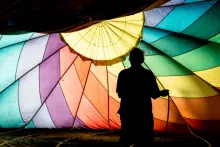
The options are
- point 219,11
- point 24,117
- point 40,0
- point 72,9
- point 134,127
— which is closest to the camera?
point 40,0

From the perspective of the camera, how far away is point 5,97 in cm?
504

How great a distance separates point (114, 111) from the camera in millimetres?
5031

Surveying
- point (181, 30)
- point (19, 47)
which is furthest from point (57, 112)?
point (181, 30)

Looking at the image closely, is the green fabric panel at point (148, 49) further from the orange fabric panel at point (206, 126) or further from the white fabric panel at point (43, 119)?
the white fabric panel at point (43, 119)

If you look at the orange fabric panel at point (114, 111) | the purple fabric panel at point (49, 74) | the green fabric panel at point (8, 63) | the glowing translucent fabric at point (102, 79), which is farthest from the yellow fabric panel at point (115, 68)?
the green fabric panel at point (8, 63)

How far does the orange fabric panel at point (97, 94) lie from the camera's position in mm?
5074

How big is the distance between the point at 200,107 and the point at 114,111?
1241mm

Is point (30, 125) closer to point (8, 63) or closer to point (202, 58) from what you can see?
point (8, 63)

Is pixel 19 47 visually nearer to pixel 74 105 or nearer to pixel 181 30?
pixel 74 105

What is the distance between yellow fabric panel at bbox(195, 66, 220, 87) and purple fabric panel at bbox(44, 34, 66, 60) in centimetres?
199

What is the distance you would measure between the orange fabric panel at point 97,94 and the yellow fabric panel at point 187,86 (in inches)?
35.3

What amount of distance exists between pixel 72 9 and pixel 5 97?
9.49 feet

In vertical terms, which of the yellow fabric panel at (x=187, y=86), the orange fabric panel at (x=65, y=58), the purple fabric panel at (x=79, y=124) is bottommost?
the purple fabric panel at (x=79, y=124)

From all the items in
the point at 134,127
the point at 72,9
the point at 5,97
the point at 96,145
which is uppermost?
the point at 72,9
